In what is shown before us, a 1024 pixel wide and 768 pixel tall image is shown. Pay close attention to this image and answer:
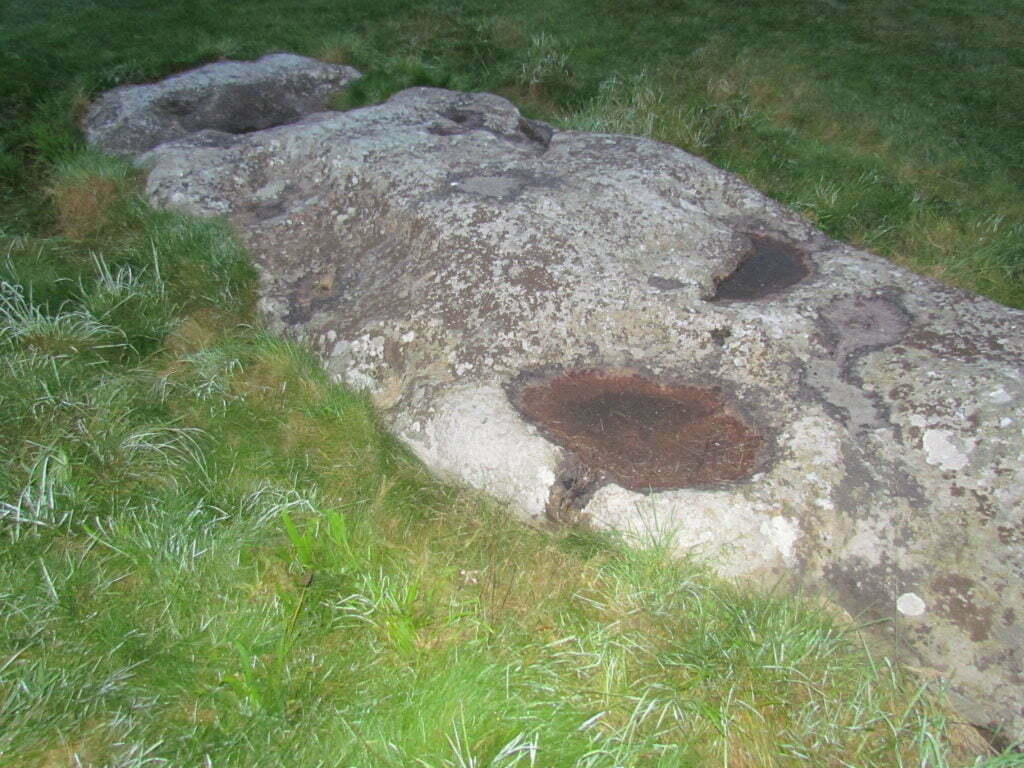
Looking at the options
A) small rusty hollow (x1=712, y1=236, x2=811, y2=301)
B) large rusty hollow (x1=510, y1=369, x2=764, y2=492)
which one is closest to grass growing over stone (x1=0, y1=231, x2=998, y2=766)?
large rusty hollow (x1=510, y1=369, x2=764, y2=492)

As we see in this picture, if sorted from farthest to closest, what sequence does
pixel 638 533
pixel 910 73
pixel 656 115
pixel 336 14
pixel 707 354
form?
pixel 336 14
pixel 910 73
pixel 656 115
pixel 707 354
pixel 638 533

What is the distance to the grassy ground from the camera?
7.48ft

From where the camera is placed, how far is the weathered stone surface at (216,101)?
18.8 feet

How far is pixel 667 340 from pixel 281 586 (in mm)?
1970

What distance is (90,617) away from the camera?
8.14 ft

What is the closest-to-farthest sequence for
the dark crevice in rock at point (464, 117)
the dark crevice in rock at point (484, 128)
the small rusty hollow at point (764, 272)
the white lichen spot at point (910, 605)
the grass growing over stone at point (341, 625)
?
the grass growing over stone at point (341, 625)
the white lichen spot at point (910, 605)
the small rusty hollow at point (764, 272)
the dark crevice in rock at point (484, 128)
the dark crevice in rock at point (464, 117)

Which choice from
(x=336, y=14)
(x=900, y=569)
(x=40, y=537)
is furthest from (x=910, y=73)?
(x=40, y=537)

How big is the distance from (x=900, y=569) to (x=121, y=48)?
6.93m

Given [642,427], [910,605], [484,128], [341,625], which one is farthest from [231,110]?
[910,605]

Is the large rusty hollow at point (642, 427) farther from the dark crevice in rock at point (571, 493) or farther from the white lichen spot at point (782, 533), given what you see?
the white lichen spot at point (782, 533)

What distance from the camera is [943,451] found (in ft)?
10.2

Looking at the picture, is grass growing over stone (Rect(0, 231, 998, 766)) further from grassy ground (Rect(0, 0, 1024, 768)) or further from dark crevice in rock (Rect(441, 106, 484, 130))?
dark crevice in rock (Rect(441, 106, 484, 130))

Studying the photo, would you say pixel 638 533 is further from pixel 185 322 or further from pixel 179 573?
pixel 185 322

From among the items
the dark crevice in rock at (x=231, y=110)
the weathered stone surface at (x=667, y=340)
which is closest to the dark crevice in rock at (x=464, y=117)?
the weathered stone surface at (x=667, y=340)
